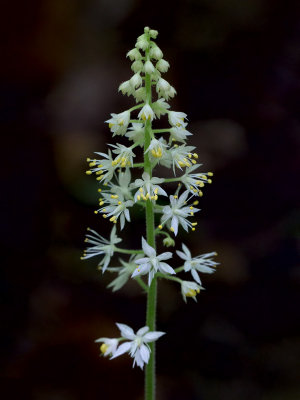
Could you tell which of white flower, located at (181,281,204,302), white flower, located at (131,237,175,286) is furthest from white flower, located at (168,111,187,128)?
white flower, located at (181,281,204,302)

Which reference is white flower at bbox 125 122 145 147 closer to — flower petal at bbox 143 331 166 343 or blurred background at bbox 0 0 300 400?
flower petal at bbox 143 331 166 343

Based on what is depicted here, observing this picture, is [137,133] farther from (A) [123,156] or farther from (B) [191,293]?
(B) [191,293]

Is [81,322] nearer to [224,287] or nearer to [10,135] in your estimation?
[224,287]

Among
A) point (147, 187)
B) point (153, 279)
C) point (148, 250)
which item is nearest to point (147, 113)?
point (147, 187)

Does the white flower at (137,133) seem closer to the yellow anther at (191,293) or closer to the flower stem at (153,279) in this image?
the flower stem at (153,279)

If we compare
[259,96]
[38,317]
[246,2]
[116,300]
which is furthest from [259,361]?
[246,2]
